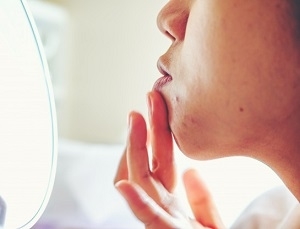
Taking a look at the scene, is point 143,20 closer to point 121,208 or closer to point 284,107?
point 121,208

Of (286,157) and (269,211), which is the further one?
(269,211)

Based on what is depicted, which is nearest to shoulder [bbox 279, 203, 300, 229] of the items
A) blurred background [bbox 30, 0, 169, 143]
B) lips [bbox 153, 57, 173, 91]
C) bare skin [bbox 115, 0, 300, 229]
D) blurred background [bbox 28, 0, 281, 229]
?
bare skin [bbox 115, 0, 300, 229]

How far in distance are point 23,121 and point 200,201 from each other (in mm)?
292

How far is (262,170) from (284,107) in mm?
573

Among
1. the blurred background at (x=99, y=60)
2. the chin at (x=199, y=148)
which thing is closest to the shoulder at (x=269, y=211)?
the chin at (x=199, y=148)

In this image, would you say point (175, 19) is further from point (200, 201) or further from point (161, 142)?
point (200, 201)

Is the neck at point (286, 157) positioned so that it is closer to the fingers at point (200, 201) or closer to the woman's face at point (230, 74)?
the woman's face at point (230, 74)

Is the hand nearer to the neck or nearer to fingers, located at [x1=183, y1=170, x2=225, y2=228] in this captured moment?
fingers, located at [x1=183, y1=170, x2=225, y2=228]

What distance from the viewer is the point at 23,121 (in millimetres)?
516

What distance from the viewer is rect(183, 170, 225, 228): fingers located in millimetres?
686

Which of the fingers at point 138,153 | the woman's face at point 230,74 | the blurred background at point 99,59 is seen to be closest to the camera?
the woman's face at point 230,74

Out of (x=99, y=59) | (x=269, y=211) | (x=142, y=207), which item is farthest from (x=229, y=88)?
(x=99, y=59)

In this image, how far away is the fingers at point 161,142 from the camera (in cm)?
57

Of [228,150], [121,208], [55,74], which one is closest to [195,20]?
[228,150]
